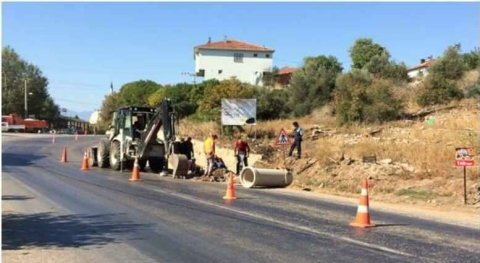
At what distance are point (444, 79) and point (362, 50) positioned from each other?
3280cm

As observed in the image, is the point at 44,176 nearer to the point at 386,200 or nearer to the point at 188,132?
the point at 386,200

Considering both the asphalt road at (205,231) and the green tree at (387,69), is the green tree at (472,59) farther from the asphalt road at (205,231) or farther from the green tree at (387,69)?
the asphalt road at (205,231)

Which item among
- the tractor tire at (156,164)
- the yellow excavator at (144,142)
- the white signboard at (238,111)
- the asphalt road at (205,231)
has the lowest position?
the asphalt road at (205,231)

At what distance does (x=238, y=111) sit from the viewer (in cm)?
3036

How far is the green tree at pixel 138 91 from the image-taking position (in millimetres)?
76250

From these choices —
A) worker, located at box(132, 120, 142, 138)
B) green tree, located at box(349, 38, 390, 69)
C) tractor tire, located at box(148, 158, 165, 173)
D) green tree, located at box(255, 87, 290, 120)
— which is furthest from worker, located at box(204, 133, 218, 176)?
green tree, located at box(349, 38, 390, 69)

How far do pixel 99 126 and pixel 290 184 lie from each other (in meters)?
69.8

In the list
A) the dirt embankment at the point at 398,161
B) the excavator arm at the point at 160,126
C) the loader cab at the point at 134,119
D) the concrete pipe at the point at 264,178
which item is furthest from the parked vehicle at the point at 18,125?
the concrete pipe at the point at 264,178

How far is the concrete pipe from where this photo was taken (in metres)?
18.7

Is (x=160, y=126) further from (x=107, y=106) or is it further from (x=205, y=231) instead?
(x=107, y=106)

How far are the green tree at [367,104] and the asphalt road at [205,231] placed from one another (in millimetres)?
16845

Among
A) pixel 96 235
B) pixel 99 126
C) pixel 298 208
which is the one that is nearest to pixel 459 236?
pixel 298 208

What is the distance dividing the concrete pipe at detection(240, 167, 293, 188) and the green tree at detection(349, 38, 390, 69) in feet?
152

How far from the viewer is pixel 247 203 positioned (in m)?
13.7
